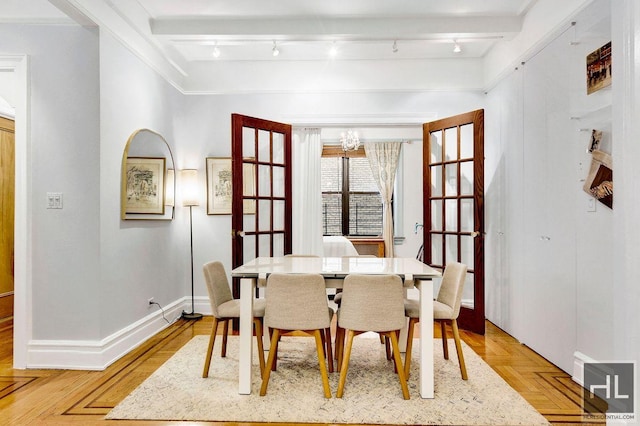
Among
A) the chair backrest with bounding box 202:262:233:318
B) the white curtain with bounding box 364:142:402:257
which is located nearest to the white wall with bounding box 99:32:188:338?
the chair backrest with bounding box 202:262:233:318

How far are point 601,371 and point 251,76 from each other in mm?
4262

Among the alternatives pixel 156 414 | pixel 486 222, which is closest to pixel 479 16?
pixel 486 222

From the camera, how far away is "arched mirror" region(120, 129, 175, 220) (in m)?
3.39

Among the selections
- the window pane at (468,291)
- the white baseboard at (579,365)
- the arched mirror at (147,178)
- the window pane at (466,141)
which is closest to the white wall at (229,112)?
the arched mirror at (147,178)

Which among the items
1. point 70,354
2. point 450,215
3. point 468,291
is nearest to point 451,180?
point 450,215

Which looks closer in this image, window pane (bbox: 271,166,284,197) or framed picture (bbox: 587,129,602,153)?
framed picture (bbox: 587,129,602,153)

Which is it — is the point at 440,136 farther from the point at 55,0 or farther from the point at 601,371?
the point at 55,0

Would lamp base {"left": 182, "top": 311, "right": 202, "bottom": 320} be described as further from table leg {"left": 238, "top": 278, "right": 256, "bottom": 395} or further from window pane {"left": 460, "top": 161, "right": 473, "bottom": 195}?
window pane {"left": 460, "top": 161, "right": 473, "bottom": 195}

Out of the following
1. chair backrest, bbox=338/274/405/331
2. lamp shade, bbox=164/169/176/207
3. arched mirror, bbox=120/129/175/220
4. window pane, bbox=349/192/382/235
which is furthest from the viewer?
window pane, bbox=349/192/382/235

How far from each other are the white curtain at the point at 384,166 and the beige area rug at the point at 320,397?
4377 mm

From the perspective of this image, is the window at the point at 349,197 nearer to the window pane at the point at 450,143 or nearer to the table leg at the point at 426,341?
the window pane at the point at 450,143

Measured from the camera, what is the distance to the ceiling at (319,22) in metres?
3.44

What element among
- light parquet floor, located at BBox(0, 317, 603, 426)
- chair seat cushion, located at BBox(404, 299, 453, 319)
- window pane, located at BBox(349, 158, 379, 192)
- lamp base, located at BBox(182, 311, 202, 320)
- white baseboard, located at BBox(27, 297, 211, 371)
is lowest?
light parquet floor, located at BBox(0, 317, 603, 426)

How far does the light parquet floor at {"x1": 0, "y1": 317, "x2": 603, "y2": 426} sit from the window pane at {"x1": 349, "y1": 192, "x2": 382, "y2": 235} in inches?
164
